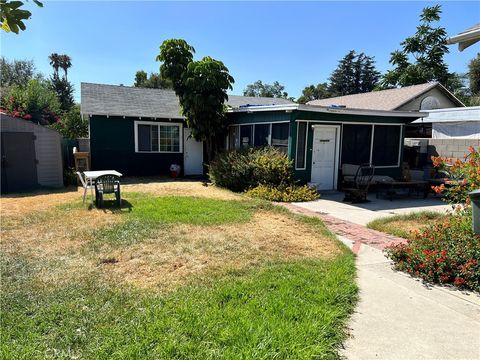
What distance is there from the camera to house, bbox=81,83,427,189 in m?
10.9

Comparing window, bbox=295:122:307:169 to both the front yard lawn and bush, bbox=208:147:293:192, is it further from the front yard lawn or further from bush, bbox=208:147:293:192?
the front yard lawn

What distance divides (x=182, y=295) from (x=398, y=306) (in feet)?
7.40

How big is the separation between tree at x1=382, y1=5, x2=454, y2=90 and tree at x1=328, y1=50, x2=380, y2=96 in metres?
18.0

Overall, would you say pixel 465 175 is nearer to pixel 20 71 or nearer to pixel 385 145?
pixel 385 145

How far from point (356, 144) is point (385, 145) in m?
1.32

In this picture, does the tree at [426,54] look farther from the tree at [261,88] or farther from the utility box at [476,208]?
the tree at [261,88]

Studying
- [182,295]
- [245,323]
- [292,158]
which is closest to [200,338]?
[245,323]

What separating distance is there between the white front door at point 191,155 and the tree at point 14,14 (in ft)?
45.1

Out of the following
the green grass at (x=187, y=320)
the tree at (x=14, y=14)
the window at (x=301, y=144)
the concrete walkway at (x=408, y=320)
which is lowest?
the concrete walkway at (x=408, y=320)

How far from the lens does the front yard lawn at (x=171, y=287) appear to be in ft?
9.06

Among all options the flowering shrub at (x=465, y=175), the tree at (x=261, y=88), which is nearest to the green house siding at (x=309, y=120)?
the flowering shrub at (x=465, y=175)

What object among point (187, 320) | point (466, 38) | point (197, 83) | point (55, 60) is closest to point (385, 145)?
point (197, 83)

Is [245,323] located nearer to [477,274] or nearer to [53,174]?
[477,274]

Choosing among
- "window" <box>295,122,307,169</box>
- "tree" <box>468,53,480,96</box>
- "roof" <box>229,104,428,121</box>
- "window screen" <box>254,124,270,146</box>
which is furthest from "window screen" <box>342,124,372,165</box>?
"tree" <box>468,53,480,96</box>
